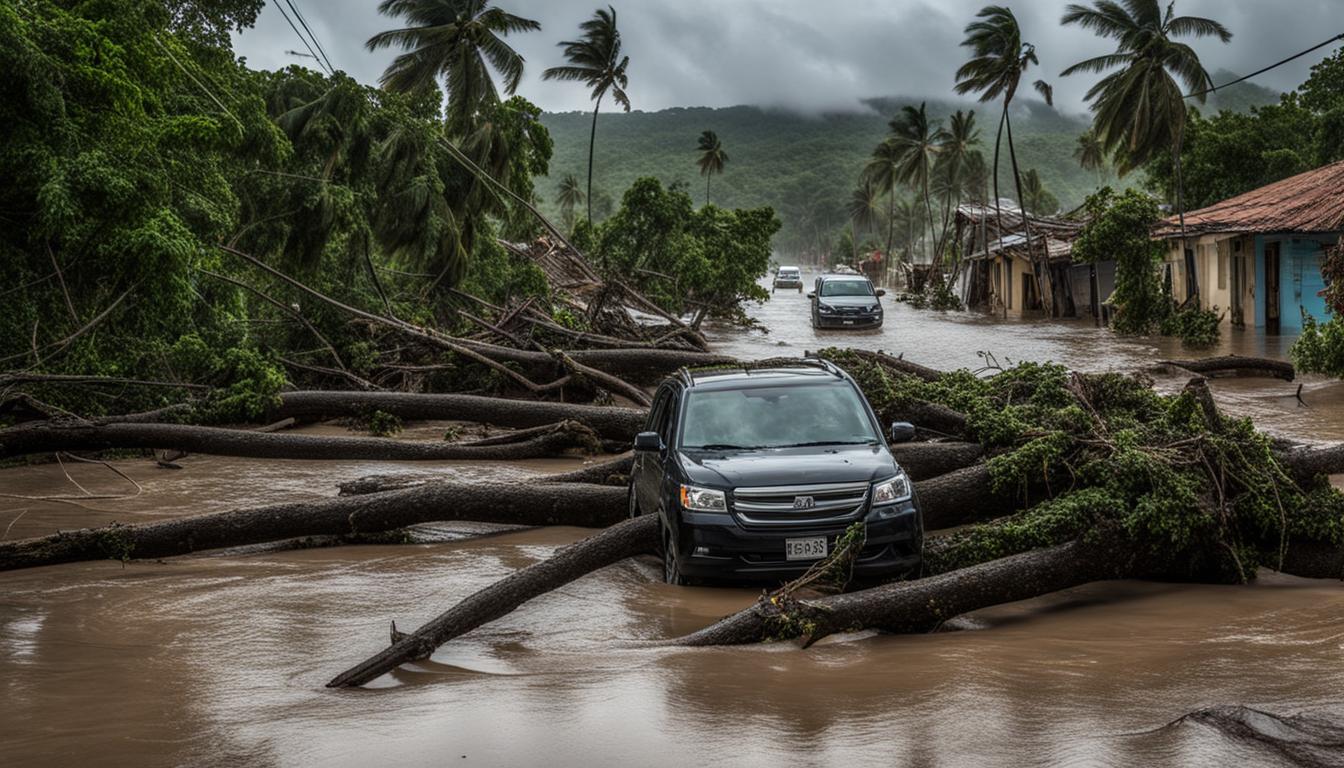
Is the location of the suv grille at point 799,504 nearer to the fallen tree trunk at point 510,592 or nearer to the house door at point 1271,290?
the fallen tree trunk at point 510,592

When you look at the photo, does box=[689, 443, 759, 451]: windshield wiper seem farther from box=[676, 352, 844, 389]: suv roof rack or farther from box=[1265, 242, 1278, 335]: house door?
box=[1265, 242, 1278, 335]: house door

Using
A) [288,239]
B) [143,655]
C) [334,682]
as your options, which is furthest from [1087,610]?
[288,239]

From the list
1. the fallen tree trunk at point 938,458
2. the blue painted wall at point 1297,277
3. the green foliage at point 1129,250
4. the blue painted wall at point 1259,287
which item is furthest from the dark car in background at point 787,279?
the fallen tree trunk at point 938,458

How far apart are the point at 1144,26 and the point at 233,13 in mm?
28373

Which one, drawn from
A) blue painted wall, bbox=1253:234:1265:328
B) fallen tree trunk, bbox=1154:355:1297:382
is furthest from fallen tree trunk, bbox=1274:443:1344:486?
blue painted wall, bbox=1253:234:1265:328

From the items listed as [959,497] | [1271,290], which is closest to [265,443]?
[959,497]

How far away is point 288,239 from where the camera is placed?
73.8 ft

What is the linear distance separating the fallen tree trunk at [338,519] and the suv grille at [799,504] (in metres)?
2.98

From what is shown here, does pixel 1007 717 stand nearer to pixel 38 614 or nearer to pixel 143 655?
pixel 143 655

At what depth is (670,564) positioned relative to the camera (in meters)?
8.53

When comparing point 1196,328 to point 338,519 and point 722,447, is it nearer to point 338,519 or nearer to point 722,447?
point 722,447

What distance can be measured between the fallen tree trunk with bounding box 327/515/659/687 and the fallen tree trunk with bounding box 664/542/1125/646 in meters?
1.11

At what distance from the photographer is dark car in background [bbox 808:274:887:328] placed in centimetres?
3931

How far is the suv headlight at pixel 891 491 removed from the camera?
26.0 ft
